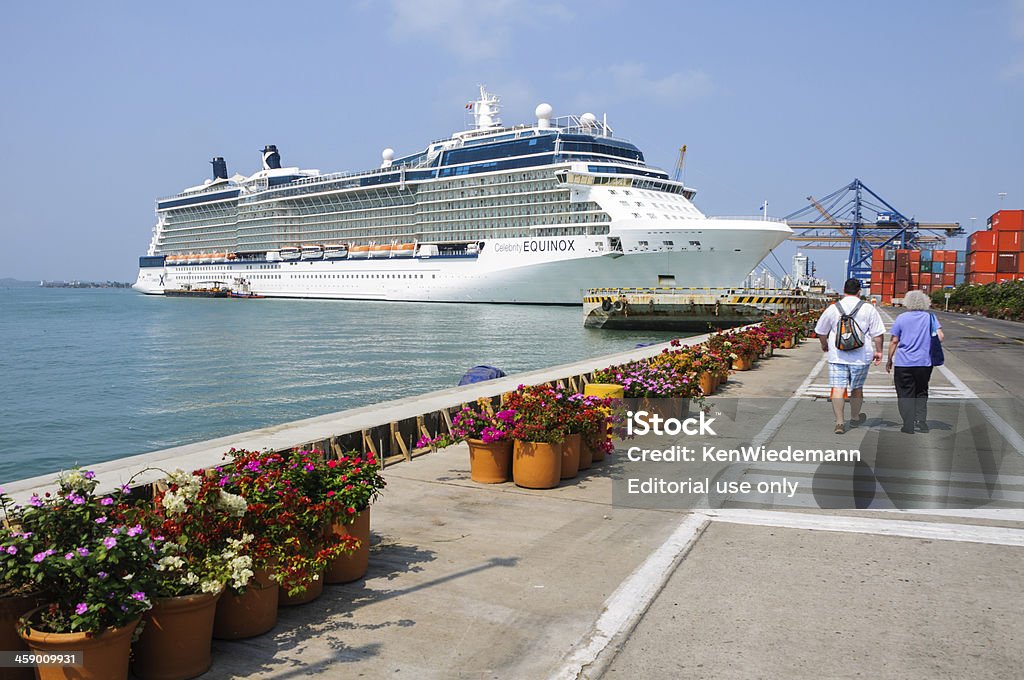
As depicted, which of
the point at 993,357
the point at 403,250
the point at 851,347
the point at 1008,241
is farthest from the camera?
the point at 1008,241

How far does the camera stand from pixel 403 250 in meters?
76.6

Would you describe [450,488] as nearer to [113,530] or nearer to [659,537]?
[659,537]

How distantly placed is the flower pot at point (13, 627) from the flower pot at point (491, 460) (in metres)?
4.31

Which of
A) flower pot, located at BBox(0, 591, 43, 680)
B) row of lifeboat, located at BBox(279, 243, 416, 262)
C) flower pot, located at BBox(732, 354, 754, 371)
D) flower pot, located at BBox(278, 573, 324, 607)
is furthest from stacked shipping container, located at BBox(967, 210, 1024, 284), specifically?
flower pot, located at BBox(0, 591, 43, 680)

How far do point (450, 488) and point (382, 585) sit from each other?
2.33 meters

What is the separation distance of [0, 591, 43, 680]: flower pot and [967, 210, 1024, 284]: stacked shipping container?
89040 mm

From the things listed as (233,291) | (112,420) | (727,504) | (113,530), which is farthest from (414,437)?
(233,291)

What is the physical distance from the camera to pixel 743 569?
5055 millimetres

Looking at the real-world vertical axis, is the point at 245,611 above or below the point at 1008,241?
below

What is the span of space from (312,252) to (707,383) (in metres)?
80.7

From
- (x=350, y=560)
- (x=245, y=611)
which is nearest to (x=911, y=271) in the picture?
(x=350, y=560)

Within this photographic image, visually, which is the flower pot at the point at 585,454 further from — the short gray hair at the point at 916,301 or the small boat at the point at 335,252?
the small boat at the point at 335,252

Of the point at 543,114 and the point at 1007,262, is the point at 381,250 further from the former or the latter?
the point at 1007,262

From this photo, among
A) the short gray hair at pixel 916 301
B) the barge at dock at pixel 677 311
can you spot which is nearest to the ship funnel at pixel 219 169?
the barge at dock at pixel 677 311
